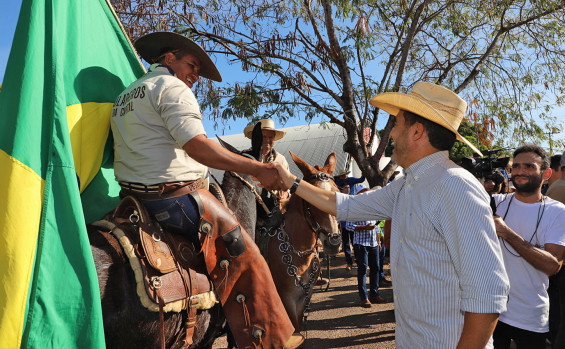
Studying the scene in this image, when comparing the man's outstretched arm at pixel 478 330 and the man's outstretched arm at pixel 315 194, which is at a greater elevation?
the man's outstretched arm at pixel 315 194

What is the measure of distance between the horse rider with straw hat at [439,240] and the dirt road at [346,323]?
128 inches

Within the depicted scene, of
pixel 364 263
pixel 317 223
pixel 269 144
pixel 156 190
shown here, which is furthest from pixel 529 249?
pixel 364 263

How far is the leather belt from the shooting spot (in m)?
2.71

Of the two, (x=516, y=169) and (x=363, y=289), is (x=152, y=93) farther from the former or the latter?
(x=363, y=289)

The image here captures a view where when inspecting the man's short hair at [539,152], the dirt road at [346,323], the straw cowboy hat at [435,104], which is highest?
the straw cowboy hat at [435,104]

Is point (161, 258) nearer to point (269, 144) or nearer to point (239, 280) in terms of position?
point (239, 280)

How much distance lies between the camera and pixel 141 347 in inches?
96.7

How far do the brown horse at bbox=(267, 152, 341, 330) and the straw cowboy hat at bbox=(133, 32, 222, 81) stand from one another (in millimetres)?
1444

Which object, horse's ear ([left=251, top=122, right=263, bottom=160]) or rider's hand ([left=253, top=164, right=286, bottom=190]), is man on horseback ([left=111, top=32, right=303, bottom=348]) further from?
horse's ear ([left=251, top=122, right=263, bottom=160])

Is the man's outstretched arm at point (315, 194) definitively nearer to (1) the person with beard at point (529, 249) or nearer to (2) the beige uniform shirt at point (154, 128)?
(2) the beige uniform shirt at point (154, 128)

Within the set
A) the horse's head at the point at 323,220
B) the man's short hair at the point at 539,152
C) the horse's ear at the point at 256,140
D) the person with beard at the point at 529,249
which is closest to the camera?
the person with beard at the point at 529,249

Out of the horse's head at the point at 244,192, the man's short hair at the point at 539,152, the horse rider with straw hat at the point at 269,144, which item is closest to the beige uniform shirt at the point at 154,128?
the horse's head at the point at 244,192

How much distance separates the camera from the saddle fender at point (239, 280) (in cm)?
283

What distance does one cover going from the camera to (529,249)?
3.10 metres
